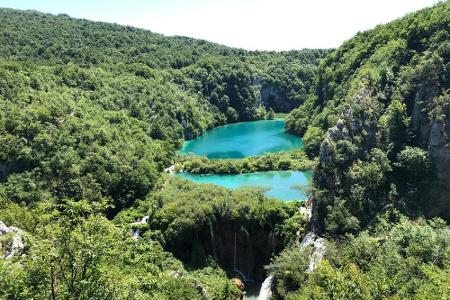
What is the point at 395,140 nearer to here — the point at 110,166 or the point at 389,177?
the point at 389,177

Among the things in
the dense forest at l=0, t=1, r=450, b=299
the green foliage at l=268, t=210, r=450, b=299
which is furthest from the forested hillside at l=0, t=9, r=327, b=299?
the green foliage at l=268, t=210, r=450, b=299

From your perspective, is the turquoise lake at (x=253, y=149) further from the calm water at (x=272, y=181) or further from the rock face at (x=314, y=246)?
the rock face at (x=314, y=246)

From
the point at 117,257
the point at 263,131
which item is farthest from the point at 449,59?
the point at 263,131

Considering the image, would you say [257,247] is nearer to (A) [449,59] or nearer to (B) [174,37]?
(A) [449,59]

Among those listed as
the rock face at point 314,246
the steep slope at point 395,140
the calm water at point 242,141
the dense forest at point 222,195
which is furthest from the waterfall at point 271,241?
the calm water at point 242,141

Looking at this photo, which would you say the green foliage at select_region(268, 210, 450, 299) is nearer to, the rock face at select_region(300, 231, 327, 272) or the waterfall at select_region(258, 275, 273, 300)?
the rock face at select_region(300, 231, 327, 272)
